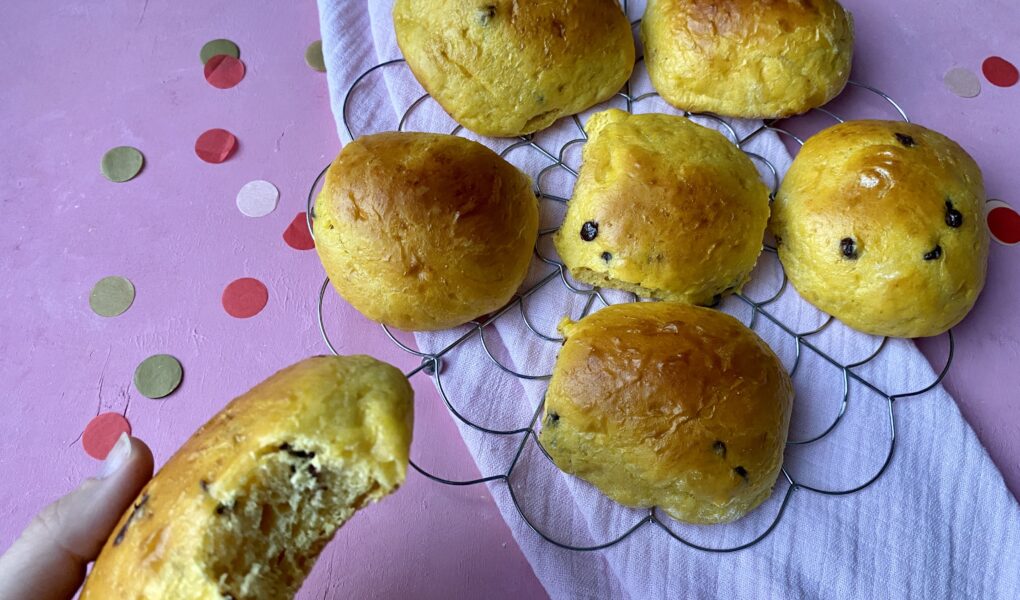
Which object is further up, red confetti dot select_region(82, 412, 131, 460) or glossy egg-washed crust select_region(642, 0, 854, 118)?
glossy egg-washed crust select_region(642, 0, 854, 118)

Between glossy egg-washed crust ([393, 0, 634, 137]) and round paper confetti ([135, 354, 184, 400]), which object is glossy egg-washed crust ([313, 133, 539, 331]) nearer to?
glossy egg-washed crust ([393, 0, 634, 137])

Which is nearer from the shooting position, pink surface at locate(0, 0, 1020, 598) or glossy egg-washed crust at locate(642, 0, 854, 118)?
pink surface at locate(0, 0, 1020, 598)

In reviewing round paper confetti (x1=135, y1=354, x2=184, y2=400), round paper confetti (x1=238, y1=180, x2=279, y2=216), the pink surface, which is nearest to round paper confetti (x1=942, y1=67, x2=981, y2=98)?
the pink surface

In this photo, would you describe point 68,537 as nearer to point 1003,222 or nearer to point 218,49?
point 218,49

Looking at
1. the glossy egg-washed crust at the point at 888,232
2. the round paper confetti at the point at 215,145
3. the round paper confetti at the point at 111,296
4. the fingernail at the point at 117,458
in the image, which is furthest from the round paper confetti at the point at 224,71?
the glossy egg-washed crust at the point at 888,232

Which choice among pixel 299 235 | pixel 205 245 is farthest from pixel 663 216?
pixel 205 245

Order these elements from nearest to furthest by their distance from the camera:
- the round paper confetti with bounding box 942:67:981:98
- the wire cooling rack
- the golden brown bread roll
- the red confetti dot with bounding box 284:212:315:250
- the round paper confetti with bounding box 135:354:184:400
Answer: the golden brown bread roll < the wire cooling rack < the round paper confetti with bounding box 135:354:184:400 < the red confetti dot with bounding box 284:212:315:250 < the round paper confetti with bounding box 942:67:981:98

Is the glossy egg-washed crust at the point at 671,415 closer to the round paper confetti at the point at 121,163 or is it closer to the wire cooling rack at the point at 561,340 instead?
the wire cooling rack at the point at 561,340
